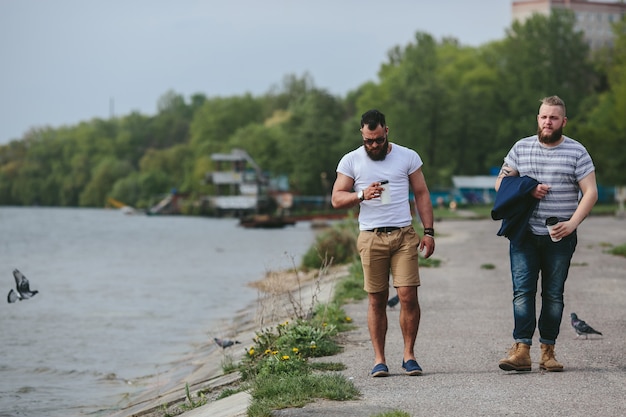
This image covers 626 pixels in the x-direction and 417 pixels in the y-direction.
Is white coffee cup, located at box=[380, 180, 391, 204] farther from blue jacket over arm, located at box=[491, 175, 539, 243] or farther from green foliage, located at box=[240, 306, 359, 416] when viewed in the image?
green foliage, located at box=[240, 306, 359, 416]

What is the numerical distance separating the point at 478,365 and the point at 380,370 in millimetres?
1061

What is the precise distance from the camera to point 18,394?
509 inches

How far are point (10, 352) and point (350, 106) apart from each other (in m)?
135

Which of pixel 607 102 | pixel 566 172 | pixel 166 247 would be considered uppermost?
pixel 607 102

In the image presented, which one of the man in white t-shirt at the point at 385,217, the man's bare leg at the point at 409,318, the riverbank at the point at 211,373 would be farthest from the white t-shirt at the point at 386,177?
the riverbank at the point at 211,373

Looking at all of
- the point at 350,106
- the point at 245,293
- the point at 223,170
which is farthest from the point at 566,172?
the point at 350,106

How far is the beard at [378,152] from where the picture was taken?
322 inches

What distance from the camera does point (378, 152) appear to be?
8.18m

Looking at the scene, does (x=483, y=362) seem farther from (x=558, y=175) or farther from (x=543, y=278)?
(x=558, y=175)

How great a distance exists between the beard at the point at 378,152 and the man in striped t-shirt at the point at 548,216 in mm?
1007

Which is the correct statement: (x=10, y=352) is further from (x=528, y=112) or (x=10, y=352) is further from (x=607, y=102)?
(x=528, y=112)

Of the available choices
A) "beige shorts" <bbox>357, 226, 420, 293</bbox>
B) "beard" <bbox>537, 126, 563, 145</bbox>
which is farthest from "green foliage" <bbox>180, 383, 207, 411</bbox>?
"beard" <bbox>537, 126, 563, 145</bbox>

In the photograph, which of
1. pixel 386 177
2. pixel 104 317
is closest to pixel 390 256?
pixel 386 177

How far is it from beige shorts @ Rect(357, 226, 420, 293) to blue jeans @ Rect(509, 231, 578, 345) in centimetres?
84
